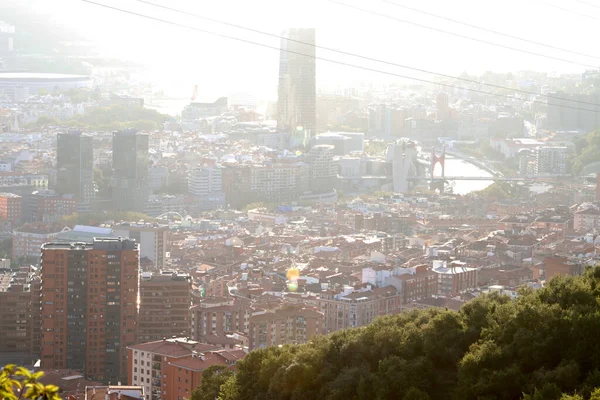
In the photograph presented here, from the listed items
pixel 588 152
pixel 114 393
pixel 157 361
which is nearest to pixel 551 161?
pixel 588 152

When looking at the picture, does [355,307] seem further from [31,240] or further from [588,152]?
[588,152]

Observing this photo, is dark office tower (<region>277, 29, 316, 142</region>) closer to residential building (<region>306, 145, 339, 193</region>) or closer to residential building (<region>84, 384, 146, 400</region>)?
residential building (<region>306, 145, 339, 193</region>)

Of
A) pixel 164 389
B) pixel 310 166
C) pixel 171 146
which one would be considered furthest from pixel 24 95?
pixel 164 389

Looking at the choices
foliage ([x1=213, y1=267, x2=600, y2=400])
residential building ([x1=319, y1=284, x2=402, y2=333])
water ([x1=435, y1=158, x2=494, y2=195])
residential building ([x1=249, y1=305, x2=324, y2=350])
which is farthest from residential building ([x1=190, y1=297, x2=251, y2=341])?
water ([x1=435, y1=158, x2=494, y2=195])

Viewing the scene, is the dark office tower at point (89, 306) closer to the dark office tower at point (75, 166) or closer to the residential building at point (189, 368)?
the residential building at point (189, 368)

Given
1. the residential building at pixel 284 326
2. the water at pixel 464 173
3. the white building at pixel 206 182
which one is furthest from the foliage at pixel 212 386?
the water at pixel 464 173
